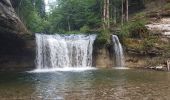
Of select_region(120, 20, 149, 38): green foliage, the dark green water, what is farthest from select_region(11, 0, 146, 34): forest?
the dark green water

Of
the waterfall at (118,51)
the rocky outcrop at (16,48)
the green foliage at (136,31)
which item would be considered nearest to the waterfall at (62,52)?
the rocky outcrop at (16,48)

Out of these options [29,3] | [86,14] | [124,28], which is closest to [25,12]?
[29,3]

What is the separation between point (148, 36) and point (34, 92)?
55.9 ft

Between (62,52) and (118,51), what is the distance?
16.8 feet

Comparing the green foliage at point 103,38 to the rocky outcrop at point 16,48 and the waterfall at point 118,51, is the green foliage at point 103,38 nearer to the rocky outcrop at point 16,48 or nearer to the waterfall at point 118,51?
the waterfall at point 118,51

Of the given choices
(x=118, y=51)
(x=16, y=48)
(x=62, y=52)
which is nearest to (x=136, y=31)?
(x=118, y=51)

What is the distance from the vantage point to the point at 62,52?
3092 centimetres

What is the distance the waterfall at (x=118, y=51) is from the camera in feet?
98.7

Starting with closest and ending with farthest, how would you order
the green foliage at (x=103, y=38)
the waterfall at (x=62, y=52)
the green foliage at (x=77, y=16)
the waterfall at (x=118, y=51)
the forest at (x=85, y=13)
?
1. the waterfall at (x=118, y=51)
2. the green foliage at (x=103, y=38)
3. the waterfall at (x=62, y=52)
4. the forest at (x=85, y=13)
5. the green foliage at (x=77, y=16)

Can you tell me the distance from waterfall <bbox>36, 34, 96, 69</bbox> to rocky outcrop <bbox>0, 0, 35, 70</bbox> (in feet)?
3.03

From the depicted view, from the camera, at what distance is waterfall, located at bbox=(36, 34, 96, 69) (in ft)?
99.9

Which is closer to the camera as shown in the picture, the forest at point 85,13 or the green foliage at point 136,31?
the green foliage at point 136,31

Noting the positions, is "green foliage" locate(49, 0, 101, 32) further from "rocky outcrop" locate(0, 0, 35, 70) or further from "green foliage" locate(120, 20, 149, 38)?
"rocky outcrop" locate(0, 0, 35, 70)

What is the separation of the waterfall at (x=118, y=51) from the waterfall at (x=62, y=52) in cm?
209
